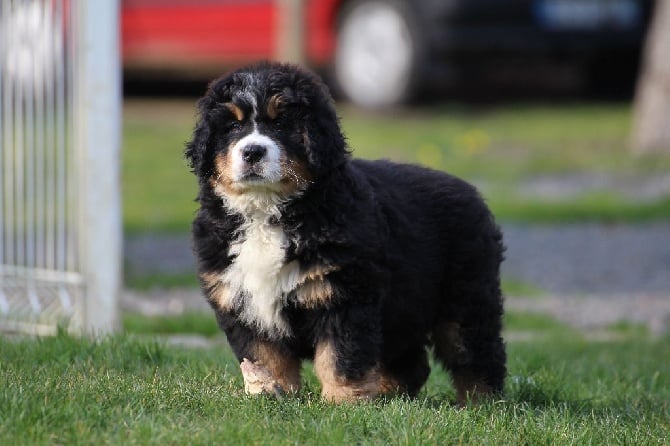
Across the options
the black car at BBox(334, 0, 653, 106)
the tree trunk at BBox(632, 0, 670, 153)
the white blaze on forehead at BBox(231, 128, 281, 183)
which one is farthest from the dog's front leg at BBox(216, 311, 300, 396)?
the black car at BBox(334, 0, 653, 106)

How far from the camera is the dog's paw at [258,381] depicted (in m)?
4.80

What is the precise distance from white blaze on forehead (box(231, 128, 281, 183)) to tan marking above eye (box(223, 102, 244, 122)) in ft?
0.40

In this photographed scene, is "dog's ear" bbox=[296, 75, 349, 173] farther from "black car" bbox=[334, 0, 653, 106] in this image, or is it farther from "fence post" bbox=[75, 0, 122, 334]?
"black car" bbox=[334, 0, 653, 106]

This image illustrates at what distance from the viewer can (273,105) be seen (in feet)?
16.2

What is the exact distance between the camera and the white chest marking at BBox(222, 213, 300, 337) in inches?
191

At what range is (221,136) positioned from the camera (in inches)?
199

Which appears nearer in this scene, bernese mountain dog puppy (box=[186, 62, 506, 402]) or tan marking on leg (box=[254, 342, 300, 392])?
bernese mountain dog puppy (box=[186, 62, 506, 402])

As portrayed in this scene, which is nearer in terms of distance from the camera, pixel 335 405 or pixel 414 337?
pixel 335 405

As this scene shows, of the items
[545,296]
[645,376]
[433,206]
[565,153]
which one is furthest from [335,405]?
[565,153]

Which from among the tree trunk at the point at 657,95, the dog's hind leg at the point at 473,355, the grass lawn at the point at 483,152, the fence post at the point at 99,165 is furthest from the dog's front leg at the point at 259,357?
the tree trunk at the point at 657,95

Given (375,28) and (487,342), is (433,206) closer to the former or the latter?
(487,342)

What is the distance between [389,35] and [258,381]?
1017 centimetres

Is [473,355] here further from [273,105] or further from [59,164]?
[59,164]

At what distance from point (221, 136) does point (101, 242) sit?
8.04 feet
